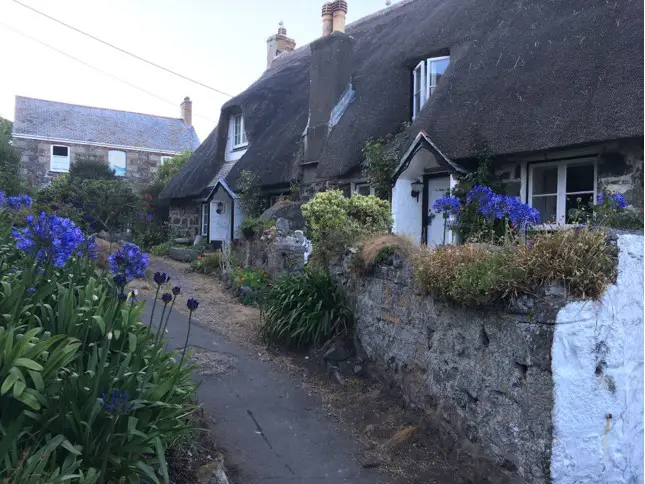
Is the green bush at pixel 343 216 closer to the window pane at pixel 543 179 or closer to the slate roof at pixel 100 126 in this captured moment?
the window pane at pixel 543 179

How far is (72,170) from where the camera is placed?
965 inches

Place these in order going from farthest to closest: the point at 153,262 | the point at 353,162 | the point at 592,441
A: the point at 153,262, the point at 353,162, the point at 592,441

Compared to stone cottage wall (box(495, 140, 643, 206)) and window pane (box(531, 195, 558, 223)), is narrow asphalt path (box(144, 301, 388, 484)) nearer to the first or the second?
window pane (box(531, 195, 558, 223))

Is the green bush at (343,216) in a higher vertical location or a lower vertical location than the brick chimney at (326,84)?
lower

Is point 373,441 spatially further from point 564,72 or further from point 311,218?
point 564,72

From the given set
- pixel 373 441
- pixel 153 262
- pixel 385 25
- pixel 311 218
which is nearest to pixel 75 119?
pixel 153 262

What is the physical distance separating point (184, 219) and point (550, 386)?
18844 mm

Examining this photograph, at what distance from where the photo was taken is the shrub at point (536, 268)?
11.8 ft

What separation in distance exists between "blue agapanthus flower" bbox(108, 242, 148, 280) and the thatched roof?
6.69 metres

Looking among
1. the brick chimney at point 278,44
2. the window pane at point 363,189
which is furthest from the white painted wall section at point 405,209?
the brick chimney at point 278,44

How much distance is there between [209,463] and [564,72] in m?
8.32

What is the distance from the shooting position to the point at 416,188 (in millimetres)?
10977

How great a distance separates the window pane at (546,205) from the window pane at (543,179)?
126mm

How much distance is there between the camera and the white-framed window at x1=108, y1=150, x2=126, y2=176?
98.0ft
